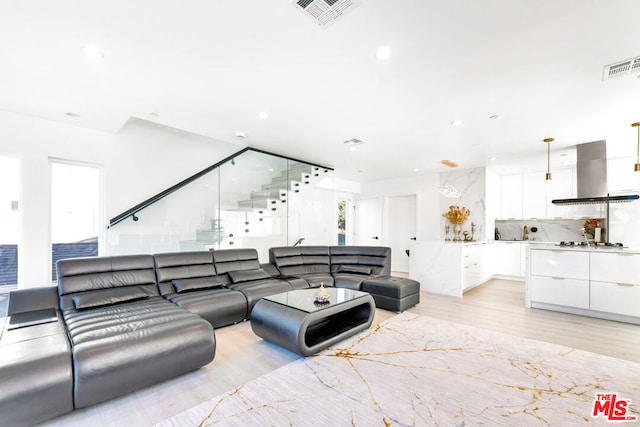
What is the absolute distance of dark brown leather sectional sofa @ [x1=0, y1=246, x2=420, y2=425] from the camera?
5.46 feet

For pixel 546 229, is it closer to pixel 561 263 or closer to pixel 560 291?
pixel 561 263

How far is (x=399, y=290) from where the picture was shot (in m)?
3.85

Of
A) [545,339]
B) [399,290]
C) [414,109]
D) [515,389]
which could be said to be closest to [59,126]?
[414,109]

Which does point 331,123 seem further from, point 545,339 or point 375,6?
point 545,339

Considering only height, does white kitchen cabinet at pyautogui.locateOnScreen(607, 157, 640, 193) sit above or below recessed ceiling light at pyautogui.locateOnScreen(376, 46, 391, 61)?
below

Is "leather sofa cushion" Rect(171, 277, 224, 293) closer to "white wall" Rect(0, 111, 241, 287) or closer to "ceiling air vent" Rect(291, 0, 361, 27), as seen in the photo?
"white wall" Rect(0, 111, 241, 287)

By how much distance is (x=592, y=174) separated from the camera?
175 inches

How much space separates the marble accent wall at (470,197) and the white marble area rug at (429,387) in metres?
3.77

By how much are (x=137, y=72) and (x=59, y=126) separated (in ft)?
7.10

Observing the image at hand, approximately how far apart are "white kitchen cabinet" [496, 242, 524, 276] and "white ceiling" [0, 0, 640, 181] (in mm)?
3032

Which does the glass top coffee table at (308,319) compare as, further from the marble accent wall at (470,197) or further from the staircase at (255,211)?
the marble accent wall at (470,197)

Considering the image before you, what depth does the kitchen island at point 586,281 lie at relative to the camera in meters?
3.58

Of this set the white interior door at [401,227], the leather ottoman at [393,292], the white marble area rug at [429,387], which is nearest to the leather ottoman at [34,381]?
the white marble area rug at [429,387]

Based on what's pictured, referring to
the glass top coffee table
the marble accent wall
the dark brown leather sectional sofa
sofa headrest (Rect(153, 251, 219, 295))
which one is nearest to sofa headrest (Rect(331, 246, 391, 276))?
the dark brown leather sectional sofa
